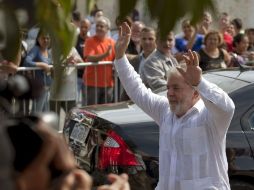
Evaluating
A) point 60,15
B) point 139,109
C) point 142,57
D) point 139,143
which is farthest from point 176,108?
point 142,57

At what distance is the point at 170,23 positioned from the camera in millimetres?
1964

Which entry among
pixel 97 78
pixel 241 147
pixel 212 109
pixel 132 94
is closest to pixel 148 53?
pixel 97 78

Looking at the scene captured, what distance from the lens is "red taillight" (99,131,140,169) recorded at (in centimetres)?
707

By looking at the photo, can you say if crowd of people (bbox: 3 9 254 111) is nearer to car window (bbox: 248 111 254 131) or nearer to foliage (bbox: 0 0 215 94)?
car window (bbox: 248 111 254 131)

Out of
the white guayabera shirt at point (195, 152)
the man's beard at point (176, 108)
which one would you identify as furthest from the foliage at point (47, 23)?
the man's beard at point (176, 108)

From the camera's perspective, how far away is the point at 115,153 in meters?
7.12

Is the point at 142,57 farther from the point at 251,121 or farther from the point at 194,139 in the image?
the point at 194,139

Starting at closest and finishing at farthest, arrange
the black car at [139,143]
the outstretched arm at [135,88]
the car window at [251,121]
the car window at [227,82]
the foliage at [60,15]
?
the foliage at [60,15] → the outstretched arm at [135,88] → the black car at [139,143] → the car window at [251,121] → the car window at [227,82]

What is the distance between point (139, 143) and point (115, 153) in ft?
0.72

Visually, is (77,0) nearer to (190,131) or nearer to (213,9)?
(213,9)

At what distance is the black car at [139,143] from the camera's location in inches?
277

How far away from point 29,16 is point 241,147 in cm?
527

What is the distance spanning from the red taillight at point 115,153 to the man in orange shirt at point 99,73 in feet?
12.9

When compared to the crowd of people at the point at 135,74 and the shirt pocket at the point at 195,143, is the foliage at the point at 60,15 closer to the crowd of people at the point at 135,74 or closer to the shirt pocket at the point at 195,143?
the crowd of people at the point at 135,74
